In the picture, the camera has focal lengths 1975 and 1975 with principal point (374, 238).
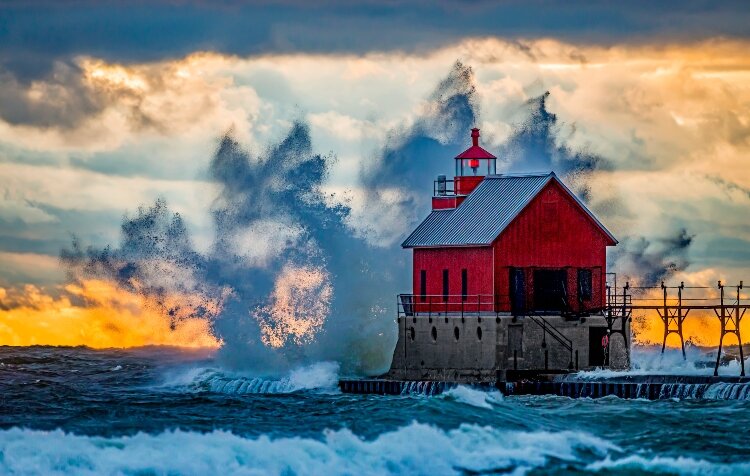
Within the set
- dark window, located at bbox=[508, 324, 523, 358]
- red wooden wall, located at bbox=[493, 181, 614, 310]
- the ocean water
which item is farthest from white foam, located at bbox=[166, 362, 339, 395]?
red wooden wall, located at bbox=[493, 181, 614, 310]

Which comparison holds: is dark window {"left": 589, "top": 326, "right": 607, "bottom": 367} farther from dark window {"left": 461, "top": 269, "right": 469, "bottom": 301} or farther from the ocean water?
Answer: the ocean water

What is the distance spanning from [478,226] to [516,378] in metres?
5.67

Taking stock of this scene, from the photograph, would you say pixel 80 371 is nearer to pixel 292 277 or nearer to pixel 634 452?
pixel 292 277

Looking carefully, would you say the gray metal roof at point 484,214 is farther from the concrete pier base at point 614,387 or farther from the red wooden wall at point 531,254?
the concrete pier base at point 614,387

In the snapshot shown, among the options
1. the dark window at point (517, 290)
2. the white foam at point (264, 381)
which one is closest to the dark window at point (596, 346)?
the dark window at point (517, 290)

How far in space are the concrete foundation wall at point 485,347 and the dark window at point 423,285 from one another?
3.99 feet

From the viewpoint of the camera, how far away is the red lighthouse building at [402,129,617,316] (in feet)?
201

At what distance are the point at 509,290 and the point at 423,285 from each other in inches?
136

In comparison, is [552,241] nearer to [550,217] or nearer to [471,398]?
[550,217]

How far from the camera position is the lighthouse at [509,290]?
60375 mm

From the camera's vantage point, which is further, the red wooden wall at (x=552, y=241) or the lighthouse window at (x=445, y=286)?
the lighthouse window at (x=445, y=286)

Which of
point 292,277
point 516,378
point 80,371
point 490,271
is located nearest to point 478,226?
point 490,271

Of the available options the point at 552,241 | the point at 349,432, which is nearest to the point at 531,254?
the point at 552,241

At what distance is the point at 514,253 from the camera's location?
6150 centimetres
